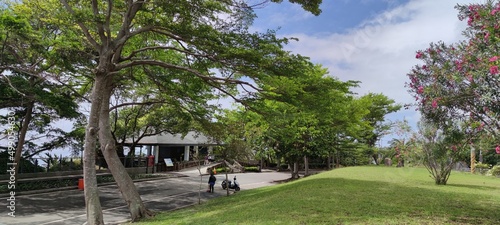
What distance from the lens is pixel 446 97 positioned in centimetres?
680

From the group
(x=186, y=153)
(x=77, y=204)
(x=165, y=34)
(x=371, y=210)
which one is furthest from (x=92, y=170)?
(x=186, y=153)

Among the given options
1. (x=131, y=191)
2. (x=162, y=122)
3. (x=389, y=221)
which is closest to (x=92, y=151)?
(x=131, y=191)

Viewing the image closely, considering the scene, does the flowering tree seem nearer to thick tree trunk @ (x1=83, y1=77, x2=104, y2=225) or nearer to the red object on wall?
thick tree trunk @ (x1=83, y1=77, x2=104, y2=225)

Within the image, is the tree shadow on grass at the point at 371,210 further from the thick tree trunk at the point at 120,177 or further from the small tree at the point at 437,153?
the thick tree trunk at the point at 120,177

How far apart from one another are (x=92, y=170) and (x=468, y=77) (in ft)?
33.1

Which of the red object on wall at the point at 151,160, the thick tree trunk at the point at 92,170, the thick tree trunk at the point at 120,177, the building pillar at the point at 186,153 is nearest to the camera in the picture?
the thick tree trunk at the point at 92,170

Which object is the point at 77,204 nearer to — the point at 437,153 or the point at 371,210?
the point at 371,210

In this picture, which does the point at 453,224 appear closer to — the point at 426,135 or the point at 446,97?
the point at 446,97

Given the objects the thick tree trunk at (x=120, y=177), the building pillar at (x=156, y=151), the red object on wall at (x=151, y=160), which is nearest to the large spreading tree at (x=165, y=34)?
the thick tree trunk at (x=120, y=177)

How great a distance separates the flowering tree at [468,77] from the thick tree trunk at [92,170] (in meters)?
9.01

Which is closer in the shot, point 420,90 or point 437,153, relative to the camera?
point 420,90

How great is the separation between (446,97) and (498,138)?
1.81m

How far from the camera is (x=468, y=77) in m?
6.11

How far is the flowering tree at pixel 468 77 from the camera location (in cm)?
538
